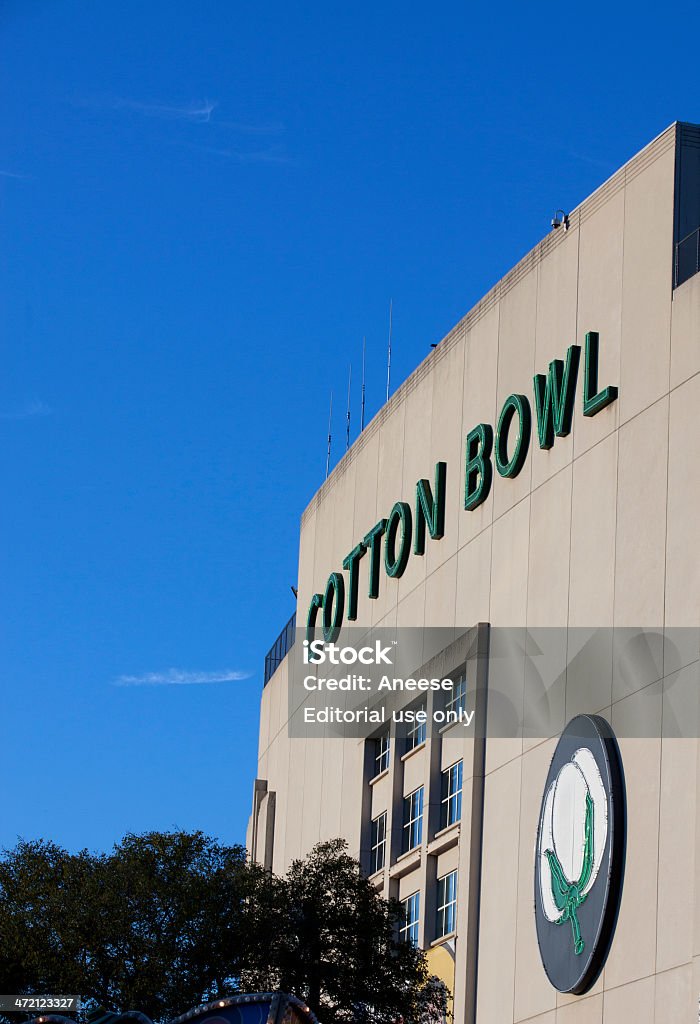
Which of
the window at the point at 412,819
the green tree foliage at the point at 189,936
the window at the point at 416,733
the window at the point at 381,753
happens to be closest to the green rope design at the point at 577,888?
the green tree foliage at the point at 189,936

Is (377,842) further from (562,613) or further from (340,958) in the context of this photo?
(562,613)

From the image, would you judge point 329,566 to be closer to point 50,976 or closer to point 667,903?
point 50,976

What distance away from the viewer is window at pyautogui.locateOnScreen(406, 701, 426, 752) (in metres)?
50.6

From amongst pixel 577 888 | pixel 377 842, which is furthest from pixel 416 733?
pixel 577 888

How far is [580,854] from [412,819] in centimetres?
1400

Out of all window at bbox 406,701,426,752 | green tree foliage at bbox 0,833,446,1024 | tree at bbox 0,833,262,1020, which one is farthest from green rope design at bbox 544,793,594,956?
window at bbox 406,701,426,752

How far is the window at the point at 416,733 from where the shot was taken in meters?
50.6

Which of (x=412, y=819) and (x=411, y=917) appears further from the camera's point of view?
(x=412, y=819)

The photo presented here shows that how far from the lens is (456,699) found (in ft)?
158

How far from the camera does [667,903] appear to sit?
33406mm

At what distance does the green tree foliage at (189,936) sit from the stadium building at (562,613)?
2720 millimetres

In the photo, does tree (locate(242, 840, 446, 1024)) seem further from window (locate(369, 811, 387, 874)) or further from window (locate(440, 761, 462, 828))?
window (locate(369, 811, 387, 874))

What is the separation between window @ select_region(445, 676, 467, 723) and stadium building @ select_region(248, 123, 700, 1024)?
0.31 ft

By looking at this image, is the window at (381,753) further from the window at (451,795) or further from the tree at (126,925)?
the tree at (126,925)
